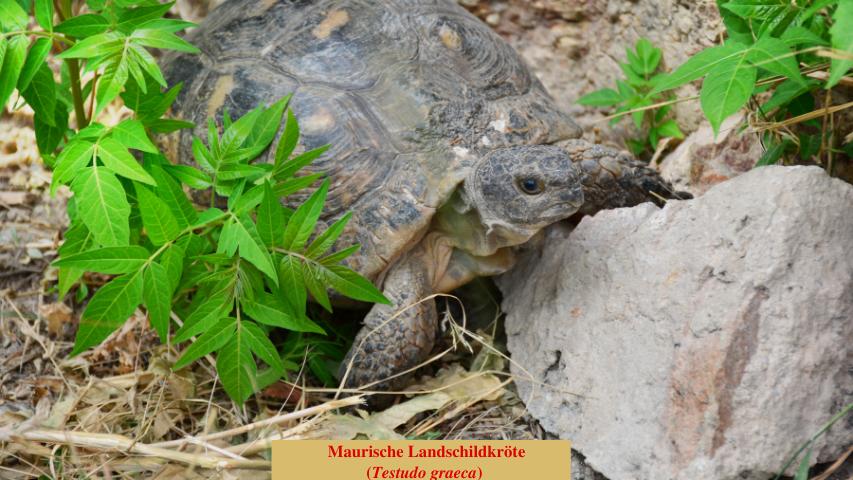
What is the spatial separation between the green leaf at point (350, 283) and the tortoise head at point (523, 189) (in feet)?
1.74

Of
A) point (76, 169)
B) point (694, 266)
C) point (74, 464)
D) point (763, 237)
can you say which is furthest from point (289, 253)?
point (763, 237)

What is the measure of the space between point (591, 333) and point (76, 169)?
162cm

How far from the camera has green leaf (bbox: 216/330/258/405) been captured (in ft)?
7.69

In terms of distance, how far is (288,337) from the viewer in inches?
121

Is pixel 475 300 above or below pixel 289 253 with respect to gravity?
below

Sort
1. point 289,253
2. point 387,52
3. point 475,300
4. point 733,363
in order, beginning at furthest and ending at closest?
1. point 475,300
2. point 387,52
3. point 289,253
4. point 733,363

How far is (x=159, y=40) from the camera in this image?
91.7 inches

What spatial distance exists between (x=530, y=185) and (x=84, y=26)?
144cm

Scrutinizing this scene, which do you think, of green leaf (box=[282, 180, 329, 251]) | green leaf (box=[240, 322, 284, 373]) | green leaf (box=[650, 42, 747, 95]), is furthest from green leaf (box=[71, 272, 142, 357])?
green leaf (box=[650, 42, 747, 95])

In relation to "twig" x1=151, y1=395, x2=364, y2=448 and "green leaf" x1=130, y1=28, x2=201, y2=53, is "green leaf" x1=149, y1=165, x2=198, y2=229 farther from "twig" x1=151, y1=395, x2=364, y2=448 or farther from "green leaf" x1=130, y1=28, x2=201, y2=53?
"twig" x1=151, y1=395, x2=364, y2=448

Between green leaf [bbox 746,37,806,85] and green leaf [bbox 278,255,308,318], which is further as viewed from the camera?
green leaf [bbox 278,255,308,318]

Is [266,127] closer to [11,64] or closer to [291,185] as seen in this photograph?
[291,185]

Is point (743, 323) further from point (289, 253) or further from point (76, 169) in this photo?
point (76, 169)

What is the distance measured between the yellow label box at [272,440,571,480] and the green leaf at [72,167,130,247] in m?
0.74
